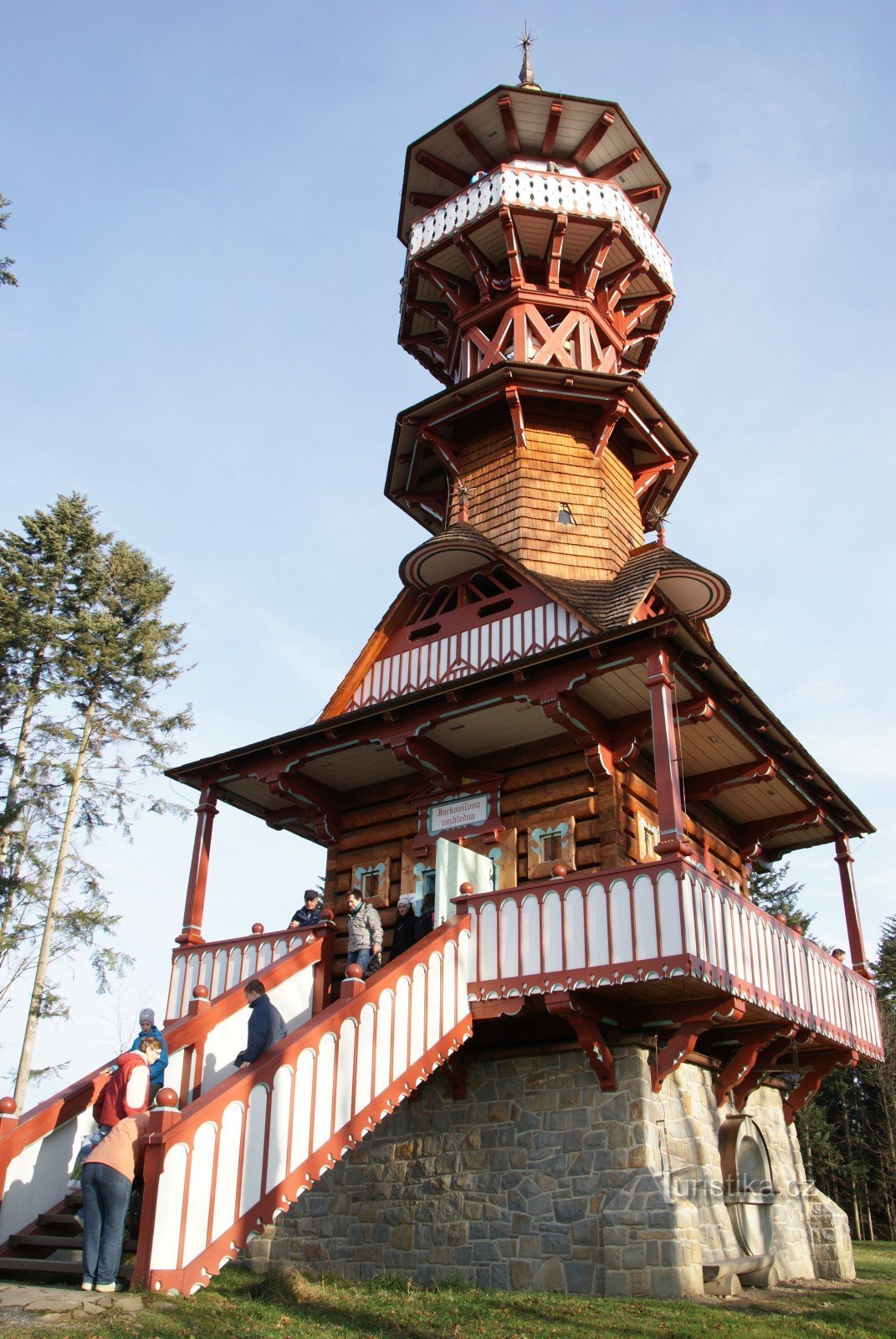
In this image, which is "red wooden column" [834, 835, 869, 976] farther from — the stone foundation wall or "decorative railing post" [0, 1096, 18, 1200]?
"decorative railing post" [0, 1096, 18, 1200]

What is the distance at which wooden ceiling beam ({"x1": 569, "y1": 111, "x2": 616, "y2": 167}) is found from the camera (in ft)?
67.7

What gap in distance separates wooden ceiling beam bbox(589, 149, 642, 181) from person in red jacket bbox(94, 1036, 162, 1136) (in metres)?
18.8

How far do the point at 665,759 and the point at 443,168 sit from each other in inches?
599

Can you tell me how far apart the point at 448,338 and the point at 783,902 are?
23.3 meters

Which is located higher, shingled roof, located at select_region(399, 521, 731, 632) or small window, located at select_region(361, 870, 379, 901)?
shingled roof, located at select_region(399, 521, 731, 632)

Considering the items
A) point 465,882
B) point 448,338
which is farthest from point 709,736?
point 448,338

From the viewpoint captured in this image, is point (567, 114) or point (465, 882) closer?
point (465, 882)

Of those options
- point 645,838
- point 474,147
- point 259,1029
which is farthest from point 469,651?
point 474,147

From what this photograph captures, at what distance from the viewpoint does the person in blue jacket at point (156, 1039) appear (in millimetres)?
9383

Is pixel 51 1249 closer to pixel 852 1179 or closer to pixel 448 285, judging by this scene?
pixel 448 285

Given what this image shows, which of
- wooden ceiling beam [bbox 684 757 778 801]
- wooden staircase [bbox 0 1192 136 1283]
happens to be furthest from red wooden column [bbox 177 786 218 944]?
wooden ceiling beam [bbox 684 757 778 801]

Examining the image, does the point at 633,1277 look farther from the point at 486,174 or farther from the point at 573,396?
the point at 486,174

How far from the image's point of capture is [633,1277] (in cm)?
1043

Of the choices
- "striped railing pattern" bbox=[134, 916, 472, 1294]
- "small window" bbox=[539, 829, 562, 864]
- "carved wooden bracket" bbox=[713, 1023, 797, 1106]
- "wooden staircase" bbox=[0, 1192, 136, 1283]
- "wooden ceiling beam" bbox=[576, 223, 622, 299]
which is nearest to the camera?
"striped railing pattern" bbox=[134, 916, 472, 1294]
